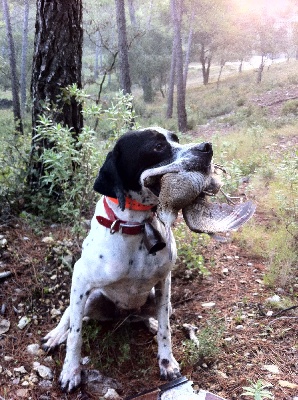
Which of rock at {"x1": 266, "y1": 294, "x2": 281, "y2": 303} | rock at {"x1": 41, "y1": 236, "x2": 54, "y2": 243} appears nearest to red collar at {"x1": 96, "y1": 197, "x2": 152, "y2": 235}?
rock at {"x1": 266, "y1": 294, "x2": 281, "y2": 303}

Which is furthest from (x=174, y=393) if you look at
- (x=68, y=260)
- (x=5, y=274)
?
(x=5, y=274)

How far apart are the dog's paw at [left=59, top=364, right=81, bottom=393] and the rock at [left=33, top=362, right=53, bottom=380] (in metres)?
0.11

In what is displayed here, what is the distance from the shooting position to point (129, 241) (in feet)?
7.54

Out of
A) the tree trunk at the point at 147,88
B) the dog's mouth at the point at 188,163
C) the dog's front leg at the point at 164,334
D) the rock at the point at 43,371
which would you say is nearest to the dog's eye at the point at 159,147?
the dog's mouth at the point at 188,163

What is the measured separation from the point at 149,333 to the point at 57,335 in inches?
25.5

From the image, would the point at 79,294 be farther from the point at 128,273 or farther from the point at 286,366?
the point at 286,366

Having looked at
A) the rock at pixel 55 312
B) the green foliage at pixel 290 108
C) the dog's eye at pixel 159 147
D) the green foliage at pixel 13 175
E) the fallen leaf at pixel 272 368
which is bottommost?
the green foliage at pixel 290 108

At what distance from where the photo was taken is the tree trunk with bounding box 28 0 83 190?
3.82 metres

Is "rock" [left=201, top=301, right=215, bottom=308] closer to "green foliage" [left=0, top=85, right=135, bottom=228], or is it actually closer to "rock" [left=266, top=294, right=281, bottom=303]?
"rock" [left=266, top=294, right=281, bottom=303]

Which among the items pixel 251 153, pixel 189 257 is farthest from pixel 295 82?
pixel 189 257

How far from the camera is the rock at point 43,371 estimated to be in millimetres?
2535

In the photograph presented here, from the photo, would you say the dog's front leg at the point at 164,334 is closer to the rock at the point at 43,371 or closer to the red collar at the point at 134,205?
the red collar at the point at 134,205

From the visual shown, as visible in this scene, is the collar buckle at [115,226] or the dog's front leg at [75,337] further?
the dog's front leg at [75,337]

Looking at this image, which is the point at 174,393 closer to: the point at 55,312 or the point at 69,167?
the point at 55,312
